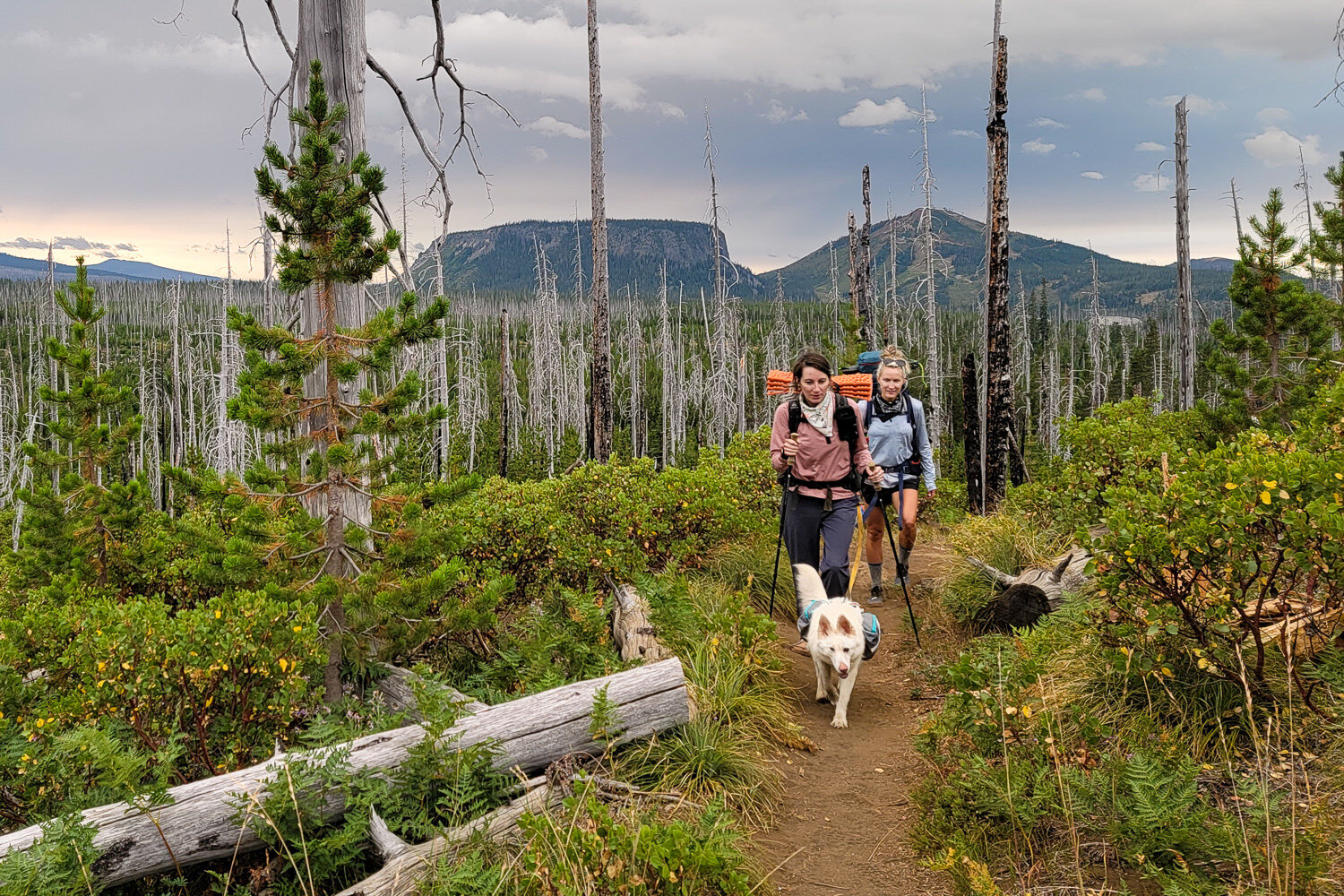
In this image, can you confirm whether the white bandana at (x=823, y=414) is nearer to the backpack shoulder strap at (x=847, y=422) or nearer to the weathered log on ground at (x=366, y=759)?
the backpack shoulder strap at (x=847, y=422)

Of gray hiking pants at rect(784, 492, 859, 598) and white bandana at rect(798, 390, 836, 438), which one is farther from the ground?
white bandana at rect(798, 390, 836, 438)

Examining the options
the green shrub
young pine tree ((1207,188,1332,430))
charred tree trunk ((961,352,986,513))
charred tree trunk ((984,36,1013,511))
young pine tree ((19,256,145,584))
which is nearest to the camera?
the green shrub

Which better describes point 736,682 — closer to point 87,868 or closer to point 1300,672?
point 1300,672

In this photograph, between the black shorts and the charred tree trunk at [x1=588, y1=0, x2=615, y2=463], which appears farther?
the charred tree trunk at [x1=588, y1=0, x2=615, y2=463]

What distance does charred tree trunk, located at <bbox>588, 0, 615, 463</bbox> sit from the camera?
13.0m

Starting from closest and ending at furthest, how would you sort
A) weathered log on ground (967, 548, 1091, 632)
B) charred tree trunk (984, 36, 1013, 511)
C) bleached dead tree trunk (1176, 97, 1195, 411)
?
1. weathered log on ground (967, 548, 1091, 632)
2. charred tree trunk (984, 36, 1013, 511)
3. bleached dead tree trunk (1176, 97, 1195, 411)

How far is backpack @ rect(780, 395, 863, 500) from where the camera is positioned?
5.16 metres

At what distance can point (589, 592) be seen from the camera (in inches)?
232

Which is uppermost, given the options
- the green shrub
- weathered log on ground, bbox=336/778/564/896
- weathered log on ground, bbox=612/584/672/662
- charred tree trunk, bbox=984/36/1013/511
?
charred tree trunk, bbox=984/36/1013/511

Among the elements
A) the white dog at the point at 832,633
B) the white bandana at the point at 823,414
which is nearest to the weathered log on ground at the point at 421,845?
the white dog at the point at 832,633

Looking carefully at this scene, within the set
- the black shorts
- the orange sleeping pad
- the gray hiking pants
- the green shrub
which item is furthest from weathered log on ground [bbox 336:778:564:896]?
the black shorts

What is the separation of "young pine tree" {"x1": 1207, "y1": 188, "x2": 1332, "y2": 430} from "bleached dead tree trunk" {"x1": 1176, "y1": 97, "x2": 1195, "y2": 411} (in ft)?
23.1

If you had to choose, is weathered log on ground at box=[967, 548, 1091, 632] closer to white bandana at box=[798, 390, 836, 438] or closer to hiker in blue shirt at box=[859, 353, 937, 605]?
hiker in blue shirt at box=[859, 353, 937, 605]

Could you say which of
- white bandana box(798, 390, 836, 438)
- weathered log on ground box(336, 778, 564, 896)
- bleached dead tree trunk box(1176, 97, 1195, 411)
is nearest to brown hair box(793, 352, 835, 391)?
white bandana box(798, 390, 836, 438)
